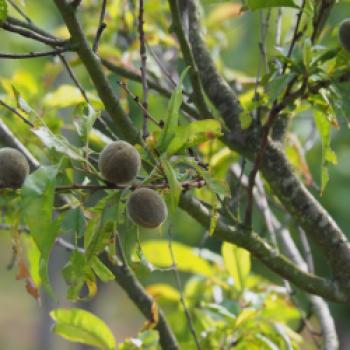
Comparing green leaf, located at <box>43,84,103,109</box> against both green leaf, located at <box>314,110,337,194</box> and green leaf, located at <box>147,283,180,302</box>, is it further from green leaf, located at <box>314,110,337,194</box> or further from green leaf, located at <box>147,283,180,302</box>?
green leaf, located at <box>314,110,337,194</box>

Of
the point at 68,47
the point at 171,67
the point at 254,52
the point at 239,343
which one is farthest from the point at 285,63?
the point at 254,52

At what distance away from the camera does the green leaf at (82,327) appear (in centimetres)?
146

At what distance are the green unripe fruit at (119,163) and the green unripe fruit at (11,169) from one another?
10 centimetres

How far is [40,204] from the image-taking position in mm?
853

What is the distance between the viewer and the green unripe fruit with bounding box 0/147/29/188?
0.92m

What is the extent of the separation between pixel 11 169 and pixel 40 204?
0.10 meters

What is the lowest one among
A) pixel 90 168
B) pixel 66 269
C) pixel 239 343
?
pixel 239 343

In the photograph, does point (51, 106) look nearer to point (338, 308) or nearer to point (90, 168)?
point (90, 168)

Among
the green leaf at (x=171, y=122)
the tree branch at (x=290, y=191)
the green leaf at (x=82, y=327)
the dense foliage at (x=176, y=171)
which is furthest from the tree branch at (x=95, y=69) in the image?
the green leaf at (x=82, y=327)

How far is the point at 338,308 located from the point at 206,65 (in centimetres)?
443

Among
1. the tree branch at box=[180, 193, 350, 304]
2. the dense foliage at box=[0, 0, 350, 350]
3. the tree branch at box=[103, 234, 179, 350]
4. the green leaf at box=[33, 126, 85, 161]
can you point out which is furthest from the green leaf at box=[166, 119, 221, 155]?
the tree branch at box=[103, 234, 179, 350]

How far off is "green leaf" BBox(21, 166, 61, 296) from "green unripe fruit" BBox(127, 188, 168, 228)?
3.9 inches

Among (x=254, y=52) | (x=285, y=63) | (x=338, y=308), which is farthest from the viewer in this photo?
(x=338, y=308)

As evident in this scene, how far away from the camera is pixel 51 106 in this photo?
1810mm
